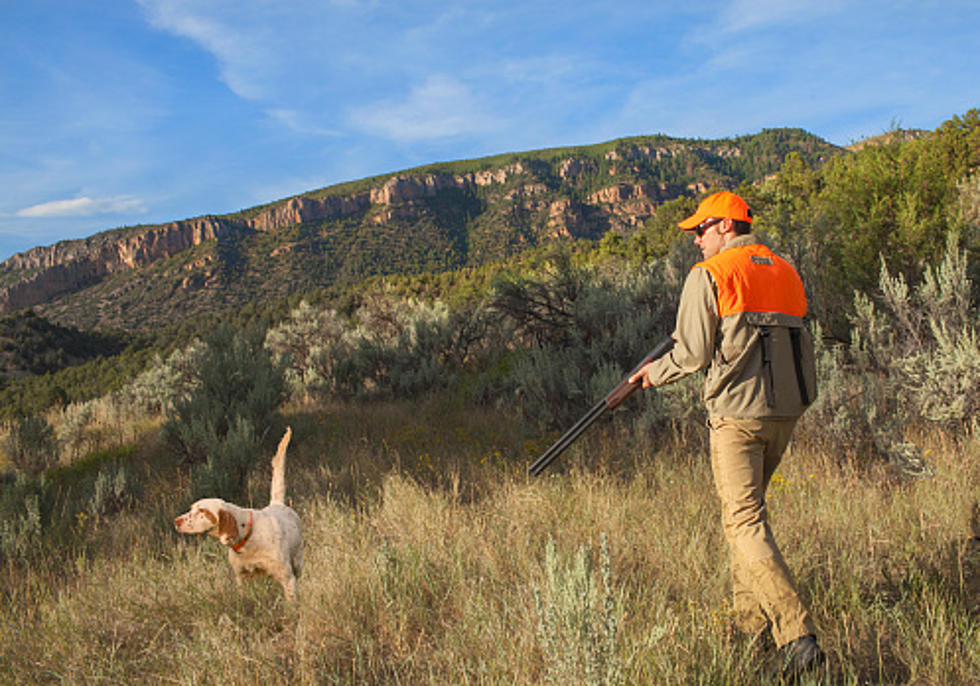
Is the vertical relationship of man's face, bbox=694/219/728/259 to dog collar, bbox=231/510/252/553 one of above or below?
above

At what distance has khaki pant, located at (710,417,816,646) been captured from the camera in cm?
223

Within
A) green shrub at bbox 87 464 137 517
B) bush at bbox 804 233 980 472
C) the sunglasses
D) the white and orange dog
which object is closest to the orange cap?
the sunglasses

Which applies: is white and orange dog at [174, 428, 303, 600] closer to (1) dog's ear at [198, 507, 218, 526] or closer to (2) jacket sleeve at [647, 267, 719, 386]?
(1) dog's ear at [198, 507, 218, 526]

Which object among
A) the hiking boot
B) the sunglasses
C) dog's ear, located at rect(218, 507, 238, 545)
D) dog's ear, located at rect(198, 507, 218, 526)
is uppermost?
the sunglasses

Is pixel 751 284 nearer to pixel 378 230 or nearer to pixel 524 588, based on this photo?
pixel 524 588

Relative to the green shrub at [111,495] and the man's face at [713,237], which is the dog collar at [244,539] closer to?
the man's face at [713,237]

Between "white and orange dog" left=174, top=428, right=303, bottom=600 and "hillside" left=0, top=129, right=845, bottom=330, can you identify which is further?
"hillside" left=0, top=129, right=845, bottom=330

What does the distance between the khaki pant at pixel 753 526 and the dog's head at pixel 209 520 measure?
2.44m

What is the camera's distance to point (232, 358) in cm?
782

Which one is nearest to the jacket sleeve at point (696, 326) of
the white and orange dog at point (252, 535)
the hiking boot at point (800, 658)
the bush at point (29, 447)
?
the hiking boot at point (800, 658)

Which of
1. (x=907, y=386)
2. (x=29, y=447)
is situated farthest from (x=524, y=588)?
(x=29, y=447)

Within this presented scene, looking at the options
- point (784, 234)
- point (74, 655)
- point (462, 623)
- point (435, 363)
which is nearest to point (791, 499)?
point (462, 623)

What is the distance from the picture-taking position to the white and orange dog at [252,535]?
7.77ft

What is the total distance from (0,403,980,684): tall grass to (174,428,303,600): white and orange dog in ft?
0.80
